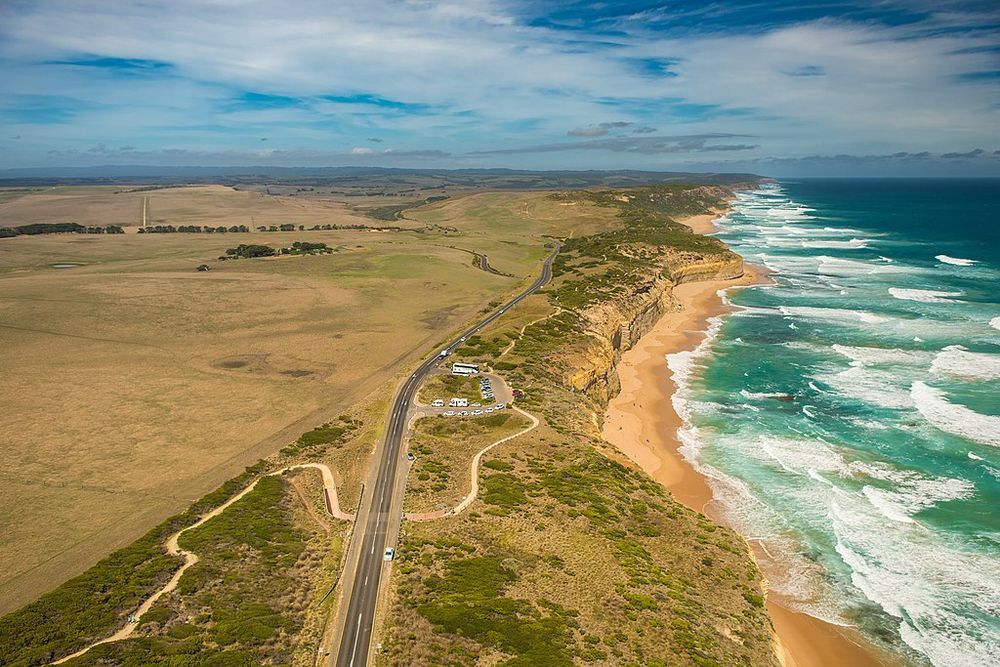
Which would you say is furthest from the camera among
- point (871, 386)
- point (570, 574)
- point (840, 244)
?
point (840, 244)

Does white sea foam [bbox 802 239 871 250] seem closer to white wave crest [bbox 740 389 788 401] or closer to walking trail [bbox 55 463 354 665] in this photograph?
white wave crest [bbox 740 389 788 401]

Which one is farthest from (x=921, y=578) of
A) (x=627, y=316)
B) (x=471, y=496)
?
(x=627, y=316)

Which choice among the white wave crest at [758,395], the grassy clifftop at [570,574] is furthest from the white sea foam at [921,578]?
the white wave crest at [758,395]

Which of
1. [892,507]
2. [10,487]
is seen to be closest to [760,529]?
[892,507]

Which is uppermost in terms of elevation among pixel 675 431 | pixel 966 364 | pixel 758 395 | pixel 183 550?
pixel 966 364

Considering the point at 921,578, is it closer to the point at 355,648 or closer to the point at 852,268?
the point at 355,648

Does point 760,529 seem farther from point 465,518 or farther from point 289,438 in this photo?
point 289,438

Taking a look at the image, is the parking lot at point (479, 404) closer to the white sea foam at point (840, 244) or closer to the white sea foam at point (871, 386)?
the white sea foam at point (871, 386)

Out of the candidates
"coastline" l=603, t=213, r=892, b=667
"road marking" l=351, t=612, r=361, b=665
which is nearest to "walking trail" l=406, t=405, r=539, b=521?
"road marking" l=351, t=612, r=361, b=665
